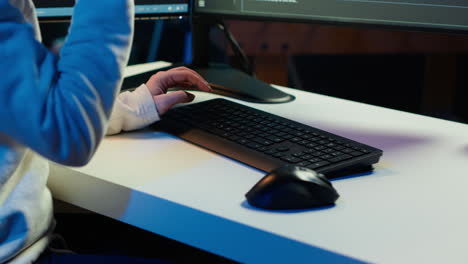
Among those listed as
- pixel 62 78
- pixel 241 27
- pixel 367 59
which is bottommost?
pixel 367 59

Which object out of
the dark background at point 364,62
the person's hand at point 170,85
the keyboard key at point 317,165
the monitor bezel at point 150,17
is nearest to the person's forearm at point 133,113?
the person's hand at point 170,85

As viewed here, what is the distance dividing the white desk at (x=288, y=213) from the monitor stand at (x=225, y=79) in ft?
0.64

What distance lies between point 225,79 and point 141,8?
194 millimetres

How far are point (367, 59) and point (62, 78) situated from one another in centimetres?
191

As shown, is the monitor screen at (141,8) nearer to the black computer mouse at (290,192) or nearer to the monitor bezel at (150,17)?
the monitor bezel at (150,17)

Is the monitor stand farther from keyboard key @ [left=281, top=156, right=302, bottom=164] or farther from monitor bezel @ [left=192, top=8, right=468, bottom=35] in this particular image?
keyboard key @ [left=281, top=156, right=302, bottom=164]

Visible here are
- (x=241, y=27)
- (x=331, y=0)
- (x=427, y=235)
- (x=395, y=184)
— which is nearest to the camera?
(x=427, y=235)

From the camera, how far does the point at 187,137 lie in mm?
892

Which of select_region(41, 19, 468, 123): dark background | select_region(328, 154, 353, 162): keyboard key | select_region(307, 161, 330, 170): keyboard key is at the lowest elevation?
select_region(41, 19, 468, 123): dark background

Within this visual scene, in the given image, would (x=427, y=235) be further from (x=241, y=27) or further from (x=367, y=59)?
(x=367, y=59)

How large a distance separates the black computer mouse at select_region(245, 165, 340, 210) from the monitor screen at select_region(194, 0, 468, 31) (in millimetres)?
372

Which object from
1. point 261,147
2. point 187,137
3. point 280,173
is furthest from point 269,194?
point 187,137

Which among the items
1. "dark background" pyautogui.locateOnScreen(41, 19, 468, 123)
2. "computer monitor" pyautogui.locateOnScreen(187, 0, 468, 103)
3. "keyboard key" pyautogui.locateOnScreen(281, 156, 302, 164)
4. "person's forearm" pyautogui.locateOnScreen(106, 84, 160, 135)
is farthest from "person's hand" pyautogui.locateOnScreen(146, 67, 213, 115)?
"dark background" pyautogui.locateOnScreen(41, 19, 468, 123)

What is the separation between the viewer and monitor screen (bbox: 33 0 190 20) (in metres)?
1.05
